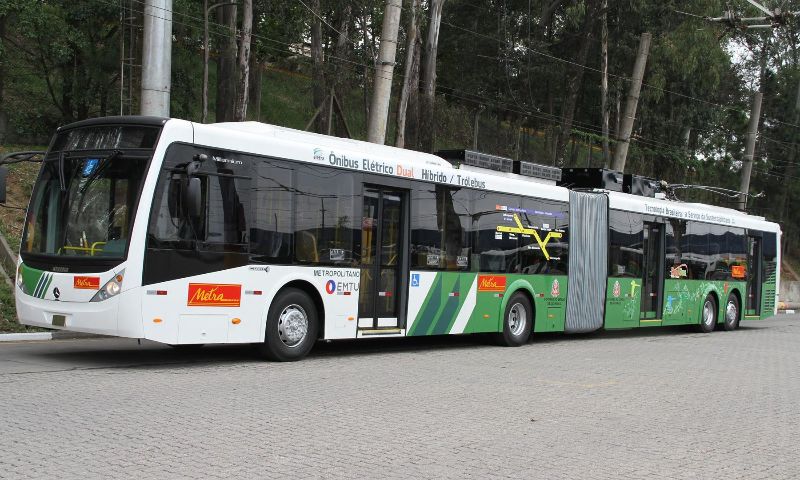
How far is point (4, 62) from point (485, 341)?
17.8 metres

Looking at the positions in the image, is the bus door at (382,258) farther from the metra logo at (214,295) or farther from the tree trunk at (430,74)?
the tree trunk at (430,74)

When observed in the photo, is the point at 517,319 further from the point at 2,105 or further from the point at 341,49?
the point at 2,105

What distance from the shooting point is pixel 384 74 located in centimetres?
2020

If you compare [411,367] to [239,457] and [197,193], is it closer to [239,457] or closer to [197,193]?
[197,193]

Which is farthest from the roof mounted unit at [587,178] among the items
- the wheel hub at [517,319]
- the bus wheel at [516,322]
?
the wheel hub at [517,319]

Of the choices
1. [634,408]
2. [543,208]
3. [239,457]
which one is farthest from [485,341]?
[239,457]

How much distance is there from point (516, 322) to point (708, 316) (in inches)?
359

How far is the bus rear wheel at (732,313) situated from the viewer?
25.1m

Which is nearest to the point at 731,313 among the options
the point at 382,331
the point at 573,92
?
the point at 573,92

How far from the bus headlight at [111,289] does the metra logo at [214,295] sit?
0.90 meters

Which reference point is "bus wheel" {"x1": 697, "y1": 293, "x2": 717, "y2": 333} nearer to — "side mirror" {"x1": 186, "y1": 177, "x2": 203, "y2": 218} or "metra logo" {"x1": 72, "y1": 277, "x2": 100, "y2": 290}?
"side mirror" {"x1": 186, "y1": 177, "x2": 203, "y2": 218}

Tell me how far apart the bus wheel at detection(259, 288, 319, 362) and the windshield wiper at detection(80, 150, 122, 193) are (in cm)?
292

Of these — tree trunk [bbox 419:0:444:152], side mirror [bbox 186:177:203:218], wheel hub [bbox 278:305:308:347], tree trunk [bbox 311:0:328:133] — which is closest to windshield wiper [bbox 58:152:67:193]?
side mirror [bbox 186:177:203:218]

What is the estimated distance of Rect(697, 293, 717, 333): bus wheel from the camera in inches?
942
